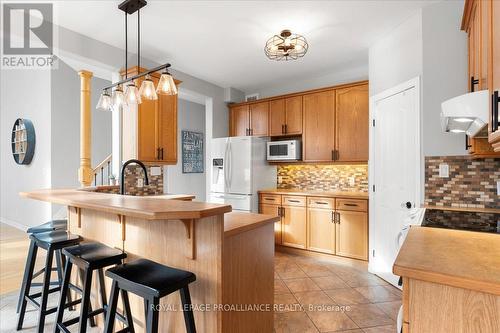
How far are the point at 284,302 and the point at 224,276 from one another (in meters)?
1.33

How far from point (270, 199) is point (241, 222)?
2.57m

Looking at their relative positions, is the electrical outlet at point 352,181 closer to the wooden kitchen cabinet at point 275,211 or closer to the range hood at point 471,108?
the wooden kitchen cabinet at point 275,211

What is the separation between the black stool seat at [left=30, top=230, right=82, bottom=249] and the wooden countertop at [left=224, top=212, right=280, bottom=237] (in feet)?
3.95

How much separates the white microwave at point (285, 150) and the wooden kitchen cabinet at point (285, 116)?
0.57 feet

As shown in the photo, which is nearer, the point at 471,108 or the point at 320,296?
the point at 471,108

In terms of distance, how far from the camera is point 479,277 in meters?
0.94

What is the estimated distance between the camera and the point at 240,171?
445cm

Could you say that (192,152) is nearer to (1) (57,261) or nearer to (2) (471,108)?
(1) (57,261)

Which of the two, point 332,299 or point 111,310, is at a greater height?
point 111,310

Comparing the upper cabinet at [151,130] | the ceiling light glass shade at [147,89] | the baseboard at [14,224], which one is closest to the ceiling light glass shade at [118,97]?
the ceiling light glass shade at [147,89]

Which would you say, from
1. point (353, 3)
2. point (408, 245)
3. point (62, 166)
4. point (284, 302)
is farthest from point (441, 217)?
point (62, 166)

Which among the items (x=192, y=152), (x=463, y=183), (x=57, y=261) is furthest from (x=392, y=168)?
(x=192, y=152)

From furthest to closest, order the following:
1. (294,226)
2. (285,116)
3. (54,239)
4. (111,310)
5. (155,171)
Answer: (285,116)
(294,226)
(155,171)
(54,239)
(111,310)

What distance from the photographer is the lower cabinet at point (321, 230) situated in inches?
148
